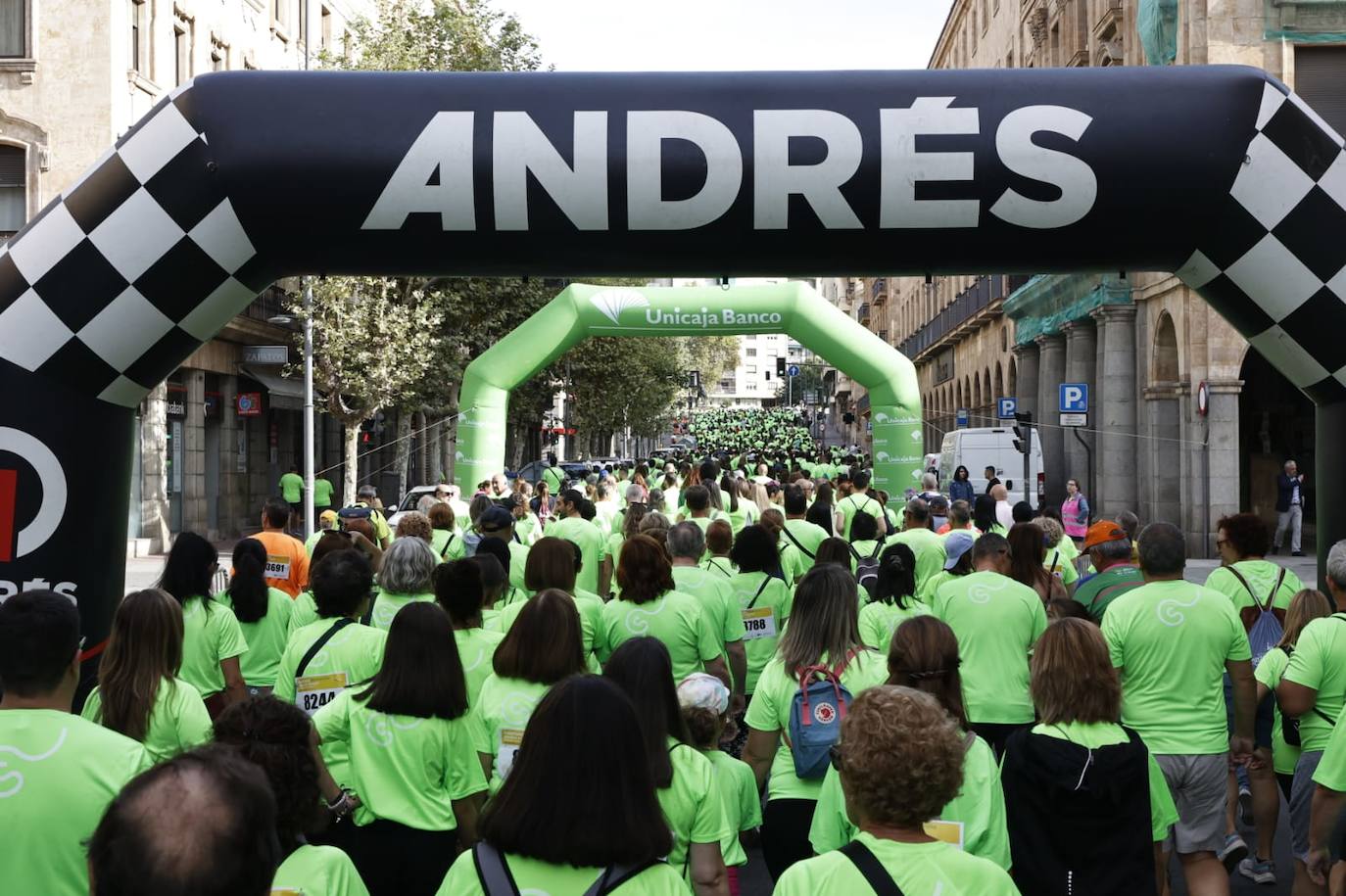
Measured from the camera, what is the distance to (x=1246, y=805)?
801cm

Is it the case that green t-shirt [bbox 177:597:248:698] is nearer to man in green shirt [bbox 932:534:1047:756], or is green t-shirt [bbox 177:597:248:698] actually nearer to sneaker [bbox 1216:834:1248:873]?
man in green shirt [bbox 932:534:1047:756]

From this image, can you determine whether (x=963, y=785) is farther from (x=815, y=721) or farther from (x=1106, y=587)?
(x=1106, y=587)

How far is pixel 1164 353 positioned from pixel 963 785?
24.1 meters

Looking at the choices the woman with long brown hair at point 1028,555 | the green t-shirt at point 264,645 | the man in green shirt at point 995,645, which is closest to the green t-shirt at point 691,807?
the man in green shirt at point 995,645

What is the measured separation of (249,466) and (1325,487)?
29.4m

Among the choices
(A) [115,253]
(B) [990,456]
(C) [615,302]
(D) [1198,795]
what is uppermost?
(C) [615,302]

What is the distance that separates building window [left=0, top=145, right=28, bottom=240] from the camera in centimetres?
2536

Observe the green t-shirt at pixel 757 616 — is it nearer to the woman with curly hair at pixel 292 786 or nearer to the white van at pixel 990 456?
the woman with curly hair at pixel 292 786

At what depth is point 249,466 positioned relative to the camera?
33500 mm

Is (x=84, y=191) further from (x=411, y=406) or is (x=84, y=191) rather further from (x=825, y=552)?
(x=411, y=406)

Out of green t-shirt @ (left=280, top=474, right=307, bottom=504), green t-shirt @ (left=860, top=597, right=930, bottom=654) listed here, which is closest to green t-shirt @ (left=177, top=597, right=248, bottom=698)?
green t-shirt @ (left=860, top=597, right=930, bottom=654)

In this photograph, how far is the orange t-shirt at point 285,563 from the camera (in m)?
8.64

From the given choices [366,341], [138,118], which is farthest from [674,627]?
[366,341]

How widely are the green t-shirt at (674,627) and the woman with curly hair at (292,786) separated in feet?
10.6
